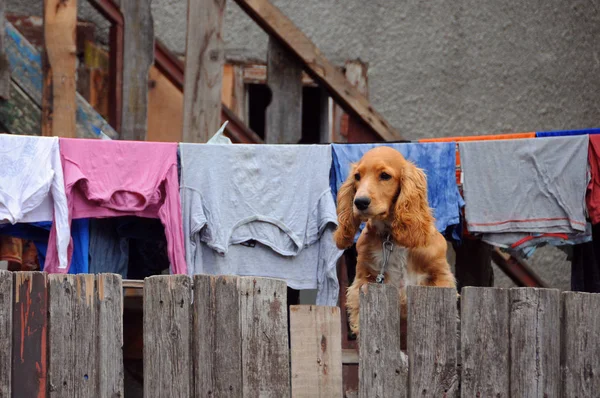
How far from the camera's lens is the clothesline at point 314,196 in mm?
6000

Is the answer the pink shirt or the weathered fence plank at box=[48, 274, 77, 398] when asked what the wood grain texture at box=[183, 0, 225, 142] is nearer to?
the pink shirt

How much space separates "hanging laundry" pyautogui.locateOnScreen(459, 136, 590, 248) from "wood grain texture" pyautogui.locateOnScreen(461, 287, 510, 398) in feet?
7.90

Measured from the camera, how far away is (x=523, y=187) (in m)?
6.16

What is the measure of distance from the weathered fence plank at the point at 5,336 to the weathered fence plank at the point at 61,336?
14 cm

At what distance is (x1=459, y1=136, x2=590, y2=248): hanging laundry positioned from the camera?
6.07m

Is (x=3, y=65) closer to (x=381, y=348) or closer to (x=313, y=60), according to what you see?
(x=313, y=60)

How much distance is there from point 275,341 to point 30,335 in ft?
3.00

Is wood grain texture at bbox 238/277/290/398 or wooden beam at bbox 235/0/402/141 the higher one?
wooden beam at bbox 235/0/402/141

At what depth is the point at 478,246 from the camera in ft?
22.9

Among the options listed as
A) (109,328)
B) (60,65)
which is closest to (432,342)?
(109,328)

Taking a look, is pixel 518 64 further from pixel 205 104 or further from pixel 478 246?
pixel 205 104

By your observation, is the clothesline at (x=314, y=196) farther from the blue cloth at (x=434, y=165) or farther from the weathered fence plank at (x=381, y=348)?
the weathered fence plank at (x=381, y=348)

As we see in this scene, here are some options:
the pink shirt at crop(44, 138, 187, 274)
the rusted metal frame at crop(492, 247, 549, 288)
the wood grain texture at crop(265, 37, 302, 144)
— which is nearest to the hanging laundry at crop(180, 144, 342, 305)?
the pink shirt at crop(44, 138, 187, 274)

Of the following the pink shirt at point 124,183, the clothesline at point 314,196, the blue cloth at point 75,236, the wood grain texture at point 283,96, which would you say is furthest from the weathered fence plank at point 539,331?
the wood grain texture at point 283,96
